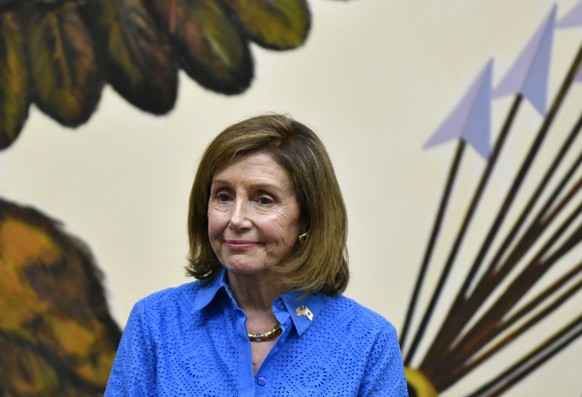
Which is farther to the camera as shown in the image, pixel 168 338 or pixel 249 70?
pixel 249 70

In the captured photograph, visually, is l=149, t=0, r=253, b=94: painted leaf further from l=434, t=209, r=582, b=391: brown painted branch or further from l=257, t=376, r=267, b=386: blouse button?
l=257, t=376, r=267, b=386: blouse button

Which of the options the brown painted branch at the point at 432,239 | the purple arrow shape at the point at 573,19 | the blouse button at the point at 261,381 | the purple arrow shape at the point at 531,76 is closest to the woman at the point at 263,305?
the blouse button at the point at 261,381

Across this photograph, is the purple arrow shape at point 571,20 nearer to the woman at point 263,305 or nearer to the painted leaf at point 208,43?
the painted leaf at point 208,43

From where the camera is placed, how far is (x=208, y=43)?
109 inches

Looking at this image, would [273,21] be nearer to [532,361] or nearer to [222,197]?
[222,197]

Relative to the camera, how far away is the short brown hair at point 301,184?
188 centimetres

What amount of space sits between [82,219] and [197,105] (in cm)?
43

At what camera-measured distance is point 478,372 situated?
8.98ft

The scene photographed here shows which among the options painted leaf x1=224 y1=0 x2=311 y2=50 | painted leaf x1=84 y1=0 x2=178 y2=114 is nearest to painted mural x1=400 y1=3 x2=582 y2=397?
painted leaf x1=224 y1=0 x2=311 y2=50

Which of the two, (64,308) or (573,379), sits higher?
(573,379)

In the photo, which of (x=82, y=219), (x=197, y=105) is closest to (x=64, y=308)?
(x=82, y=219)

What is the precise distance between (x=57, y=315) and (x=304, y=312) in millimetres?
1072

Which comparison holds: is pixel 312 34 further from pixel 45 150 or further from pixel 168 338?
pixel 168 338

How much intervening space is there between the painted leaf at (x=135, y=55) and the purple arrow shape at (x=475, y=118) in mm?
742
